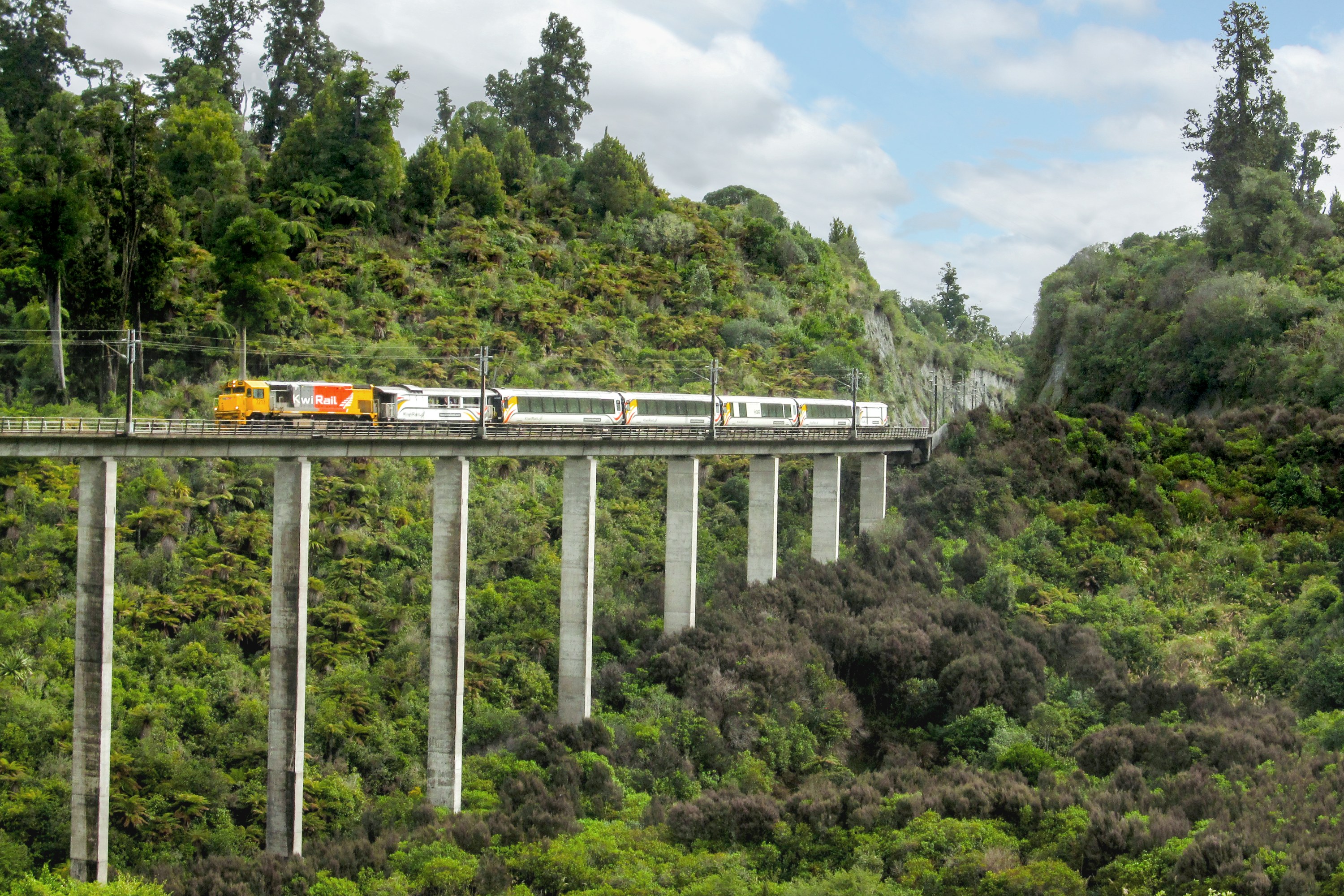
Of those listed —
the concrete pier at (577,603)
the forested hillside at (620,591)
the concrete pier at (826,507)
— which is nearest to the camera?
the forested hillside at (620,591)

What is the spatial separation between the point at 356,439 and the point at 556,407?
437 inches

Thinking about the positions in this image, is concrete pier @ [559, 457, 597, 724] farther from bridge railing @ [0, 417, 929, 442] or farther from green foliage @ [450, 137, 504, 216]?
green foliage @ [450, 137, 504, 216]

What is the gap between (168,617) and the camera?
40688 mm

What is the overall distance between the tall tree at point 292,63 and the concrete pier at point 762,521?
5639cm

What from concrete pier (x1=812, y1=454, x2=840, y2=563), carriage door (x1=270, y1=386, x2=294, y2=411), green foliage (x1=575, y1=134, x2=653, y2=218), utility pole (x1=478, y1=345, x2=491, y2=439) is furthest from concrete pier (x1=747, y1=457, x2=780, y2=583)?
green foliage (x1=575, y1=134, x2=653, y2=218)

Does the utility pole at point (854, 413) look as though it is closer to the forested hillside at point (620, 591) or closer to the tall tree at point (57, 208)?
the forested hillside at point (620, 591)

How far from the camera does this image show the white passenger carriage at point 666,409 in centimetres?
4731

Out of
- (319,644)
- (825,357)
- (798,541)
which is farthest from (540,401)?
(825,357)

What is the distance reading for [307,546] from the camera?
3281 cm

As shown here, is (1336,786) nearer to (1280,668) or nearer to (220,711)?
(1280,668)

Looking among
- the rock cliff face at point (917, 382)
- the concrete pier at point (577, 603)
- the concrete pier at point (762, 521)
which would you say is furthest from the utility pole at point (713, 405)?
the rock cliff face at point (917, 382)

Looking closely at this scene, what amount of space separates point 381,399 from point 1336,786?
103 feet

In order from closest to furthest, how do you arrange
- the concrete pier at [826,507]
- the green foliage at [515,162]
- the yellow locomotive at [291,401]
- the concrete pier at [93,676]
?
the concrete pier at [93,676], the yellow locomotive at [291,401], the concrete pier at [826,507], the green foliage at [515,162]

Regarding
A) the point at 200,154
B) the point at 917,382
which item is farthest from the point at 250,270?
the point at 917,382
